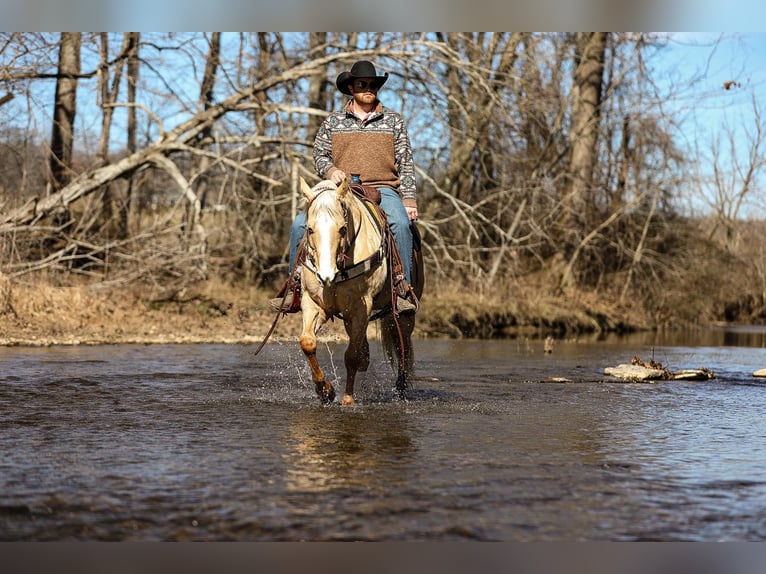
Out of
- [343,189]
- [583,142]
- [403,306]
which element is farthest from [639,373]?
[583,142]

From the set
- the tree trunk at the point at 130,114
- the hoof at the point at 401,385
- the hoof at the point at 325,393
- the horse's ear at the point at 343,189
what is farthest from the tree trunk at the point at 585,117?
the horse's ear at the point at 343,189

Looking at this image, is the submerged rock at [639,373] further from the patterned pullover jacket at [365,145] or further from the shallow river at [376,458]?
the patterned pullover jacket at [365,145]

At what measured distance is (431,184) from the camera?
20.6 metres

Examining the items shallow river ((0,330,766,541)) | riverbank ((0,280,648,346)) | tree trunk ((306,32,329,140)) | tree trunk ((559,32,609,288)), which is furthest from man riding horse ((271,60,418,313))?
tree trunk ((559,32,609,288))

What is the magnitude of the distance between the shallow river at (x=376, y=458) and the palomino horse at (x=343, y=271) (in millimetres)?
541

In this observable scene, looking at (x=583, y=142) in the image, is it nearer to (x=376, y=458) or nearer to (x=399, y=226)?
(x=399, y=226)

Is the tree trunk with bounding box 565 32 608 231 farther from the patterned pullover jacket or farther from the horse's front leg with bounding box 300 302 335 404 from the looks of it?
the horse's front leg with bounding box 300 302 335 404

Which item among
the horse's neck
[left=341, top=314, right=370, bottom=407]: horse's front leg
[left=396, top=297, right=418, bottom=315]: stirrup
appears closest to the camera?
the horse's neck

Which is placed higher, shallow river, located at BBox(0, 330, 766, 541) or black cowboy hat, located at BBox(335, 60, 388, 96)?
black cowboy hat, located at BBox(335, 60, 388, 96)

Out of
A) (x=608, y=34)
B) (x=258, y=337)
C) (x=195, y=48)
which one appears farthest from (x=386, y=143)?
(x=608, y=34)

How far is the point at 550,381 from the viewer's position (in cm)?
1226

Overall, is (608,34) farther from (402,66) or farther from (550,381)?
(550,381)

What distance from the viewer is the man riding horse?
10117 mm

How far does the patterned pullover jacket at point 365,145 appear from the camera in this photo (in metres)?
10.2
